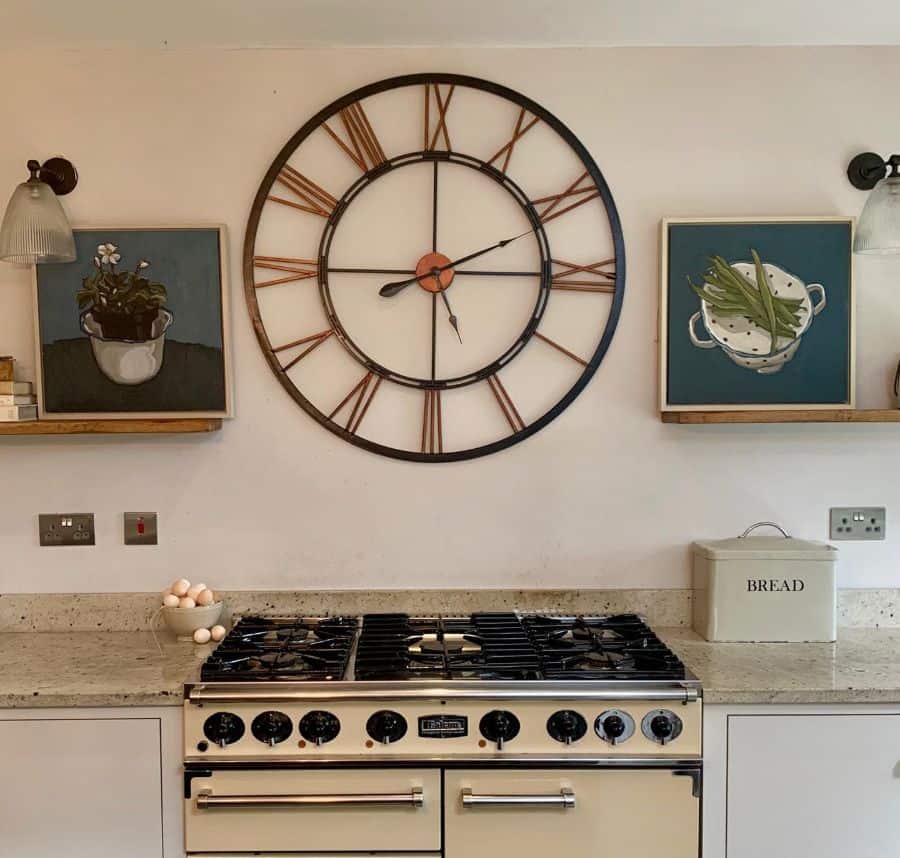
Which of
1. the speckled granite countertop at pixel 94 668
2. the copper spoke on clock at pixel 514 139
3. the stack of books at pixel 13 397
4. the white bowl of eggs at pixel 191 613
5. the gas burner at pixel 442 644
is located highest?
the copper spoke on clock at pixel 514 139

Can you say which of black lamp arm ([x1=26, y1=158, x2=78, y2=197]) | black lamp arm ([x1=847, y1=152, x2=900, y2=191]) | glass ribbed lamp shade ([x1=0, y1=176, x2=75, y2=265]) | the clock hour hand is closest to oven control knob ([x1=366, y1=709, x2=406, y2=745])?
the clock hour hand

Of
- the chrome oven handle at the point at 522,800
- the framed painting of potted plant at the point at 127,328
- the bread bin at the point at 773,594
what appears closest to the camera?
the chrome oven handle at the point at 522,800

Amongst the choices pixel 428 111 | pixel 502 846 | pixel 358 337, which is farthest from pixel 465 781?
pixel 428 111

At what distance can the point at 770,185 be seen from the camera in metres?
2.42

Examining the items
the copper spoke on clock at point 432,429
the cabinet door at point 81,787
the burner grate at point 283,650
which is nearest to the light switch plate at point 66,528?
the burner grate at point 283,650

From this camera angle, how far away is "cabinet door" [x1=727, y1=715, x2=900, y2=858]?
1932 millimetres

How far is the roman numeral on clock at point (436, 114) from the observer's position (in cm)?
240

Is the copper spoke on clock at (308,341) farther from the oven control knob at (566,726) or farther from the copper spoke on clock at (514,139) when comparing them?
the oven control knob at (566,726)

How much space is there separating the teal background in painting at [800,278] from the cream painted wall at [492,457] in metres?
0.08

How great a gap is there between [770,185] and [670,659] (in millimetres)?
1333

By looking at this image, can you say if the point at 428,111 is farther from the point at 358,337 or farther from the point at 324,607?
the point at 324,607

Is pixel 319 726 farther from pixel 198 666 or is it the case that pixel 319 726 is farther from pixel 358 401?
pixel 358 401

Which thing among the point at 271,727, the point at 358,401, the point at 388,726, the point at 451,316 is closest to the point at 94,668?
the point at 271,727

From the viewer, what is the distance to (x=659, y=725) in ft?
6.26
